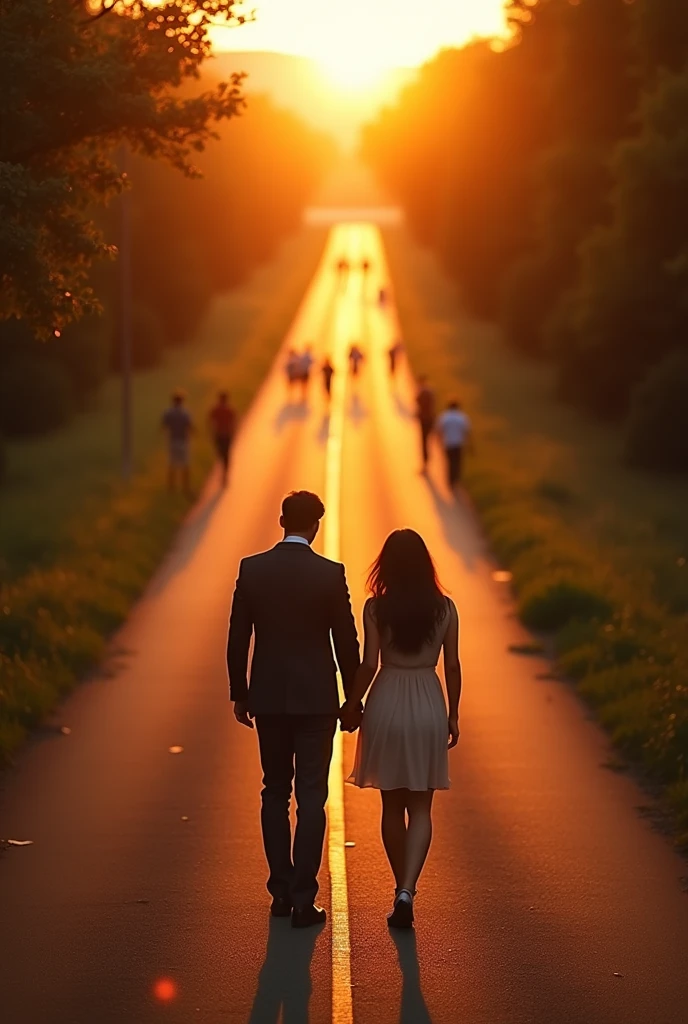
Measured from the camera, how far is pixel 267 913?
29.6 feet

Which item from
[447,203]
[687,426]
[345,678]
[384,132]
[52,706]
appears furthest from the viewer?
[384,132]

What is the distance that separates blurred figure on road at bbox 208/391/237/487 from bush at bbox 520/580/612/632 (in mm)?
14876

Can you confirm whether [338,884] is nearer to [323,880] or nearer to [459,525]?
[323,880]

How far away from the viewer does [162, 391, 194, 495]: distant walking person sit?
3125 centimetres

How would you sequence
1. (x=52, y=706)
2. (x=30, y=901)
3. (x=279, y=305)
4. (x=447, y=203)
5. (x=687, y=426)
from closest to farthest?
(x=30, y=901) < (x=52, y=706) < (x=687, y=426) < (x=447, y=203) < (x=279, y=305)

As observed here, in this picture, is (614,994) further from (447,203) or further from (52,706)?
(447,203)

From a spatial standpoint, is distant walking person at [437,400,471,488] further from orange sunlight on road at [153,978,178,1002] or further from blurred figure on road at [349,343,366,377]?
orange sunlight on road at [153,978,178,1002]

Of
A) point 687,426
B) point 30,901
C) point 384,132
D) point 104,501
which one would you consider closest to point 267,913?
point 30,901

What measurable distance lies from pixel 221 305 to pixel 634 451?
61965 millimetres

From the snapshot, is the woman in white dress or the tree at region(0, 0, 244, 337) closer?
the woman in white dress

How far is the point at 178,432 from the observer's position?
31.4 metres

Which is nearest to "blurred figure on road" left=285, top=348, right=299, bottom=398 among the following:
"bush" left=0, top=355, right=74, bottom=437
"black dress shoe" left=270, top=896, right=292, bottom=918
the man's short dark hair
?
"bush" left=0, top=355, right=74, bottom=437

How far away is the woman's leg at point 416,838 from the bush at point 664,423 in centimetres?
3312

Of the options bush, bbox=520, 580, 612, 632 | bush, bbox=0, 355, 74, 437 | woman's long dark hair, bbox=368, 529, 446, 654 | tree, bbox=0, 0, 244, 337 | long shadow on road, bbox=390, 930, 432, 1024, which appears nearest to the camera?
long shadow on road, bbox=390, 930, 432, 1024
